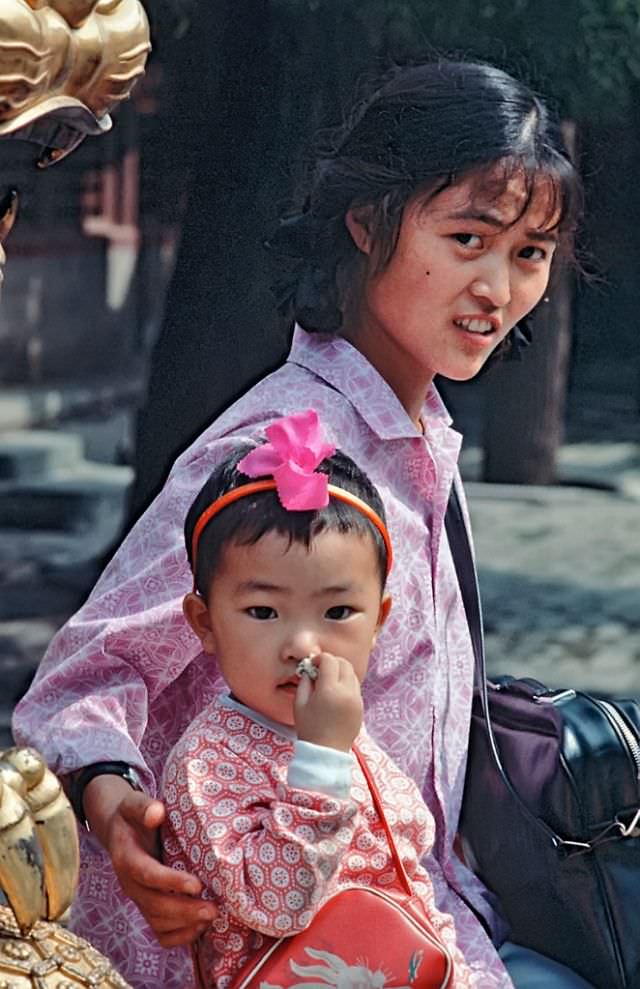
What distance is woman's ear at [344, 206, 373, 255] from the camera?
2.05m

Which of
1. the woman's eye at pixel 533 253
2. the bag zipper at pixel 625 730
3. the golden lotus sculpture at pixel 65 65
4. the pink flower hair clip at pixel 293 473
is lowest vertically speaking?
the bag zipper at pixel 625 730

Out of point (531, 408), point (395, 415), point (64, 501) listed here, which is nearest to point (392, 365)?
point (395, 415)

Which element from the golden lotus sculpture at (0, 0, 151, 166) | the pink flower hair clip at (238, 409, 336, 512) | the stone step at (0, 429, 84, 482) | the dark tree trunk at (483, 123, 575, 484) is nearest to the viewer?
the golden lotus sculpture at (0, 0, 151, 166)

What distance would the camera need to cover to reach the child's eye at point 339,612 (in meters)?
1.62

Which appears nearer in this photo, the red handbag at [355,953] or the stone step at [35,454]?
the red handbag at [355,953]

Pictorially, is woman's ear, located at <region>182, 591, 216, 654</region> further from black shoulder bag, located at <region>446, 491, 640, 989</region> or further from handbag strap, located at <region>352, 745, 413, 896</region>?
black shoulder bag, located at <region>446, 491, 640, 989</region>

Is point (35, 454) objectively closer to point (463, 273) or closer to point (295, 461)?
point (463, 273)

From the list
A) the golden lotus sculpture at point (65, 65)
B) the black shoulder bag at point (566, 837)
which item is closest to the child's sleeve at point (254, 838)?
the black shoulder bag at point (566, 837)

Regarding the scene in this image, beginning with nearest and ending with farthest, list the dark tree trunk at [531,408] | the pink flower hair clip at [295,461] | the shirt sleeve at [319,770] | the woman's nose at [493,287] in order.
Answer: the shirt sleeve at [319,770], the pink flower hair clip at [295,461], the woman's nose at [493,287], the dark tree trunk at [531,408]

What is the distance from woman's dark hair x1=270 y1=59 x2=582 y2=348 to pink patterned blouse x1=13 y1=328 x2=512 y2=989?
98 mm

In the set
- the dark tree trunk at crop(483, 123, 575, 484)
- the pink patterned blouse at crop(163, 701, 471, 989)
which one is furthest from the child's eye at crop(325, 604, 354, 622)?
the dark tree trunk at crop(483, 123, 575, 484)

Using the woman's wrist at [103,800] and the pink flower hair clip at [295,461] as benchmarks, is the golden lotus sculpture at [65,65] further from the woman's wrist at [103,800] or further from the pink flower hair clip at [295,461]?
the woman's wrist at [103,800]

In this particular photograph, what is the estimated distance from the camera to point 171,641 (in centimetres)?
178

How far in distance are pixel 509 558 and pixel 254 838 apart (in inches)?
294
